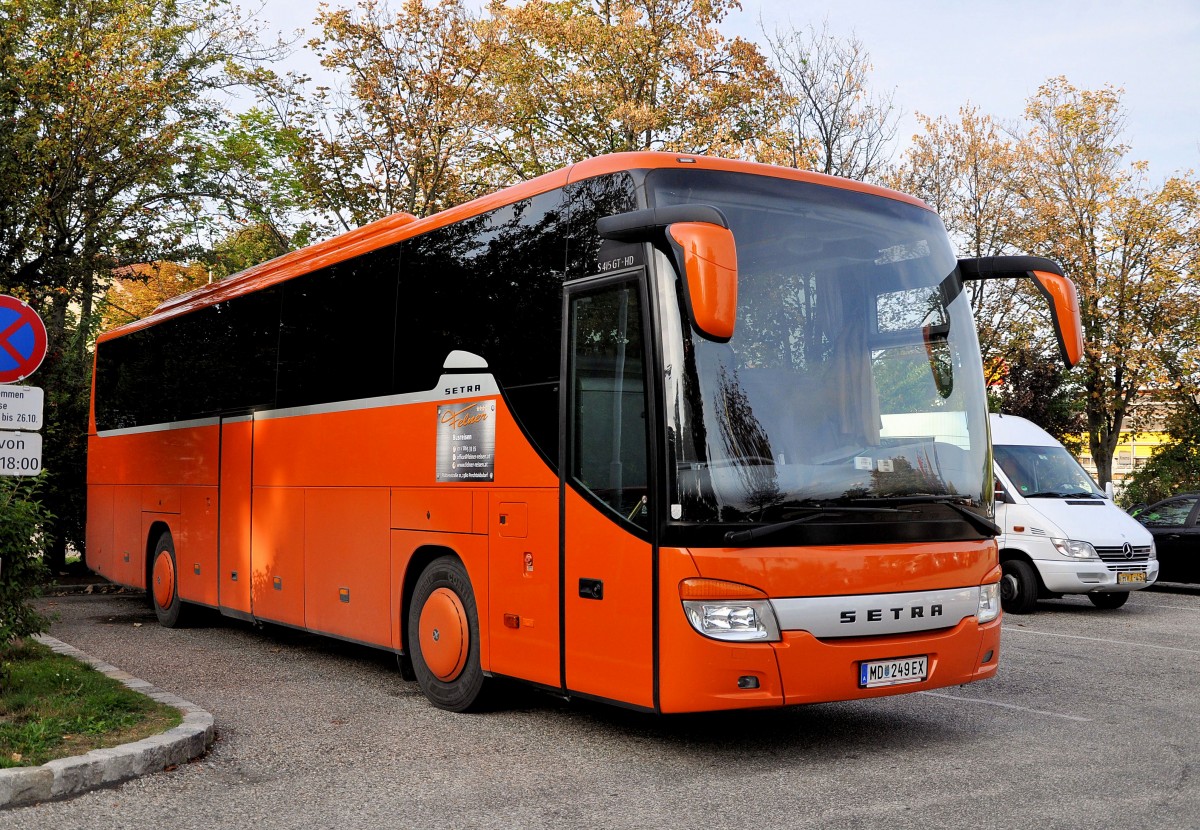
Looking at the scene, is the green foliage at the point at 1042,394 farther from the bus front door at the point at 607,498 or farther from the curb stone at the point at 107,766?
the curb stone at the point at 107,766

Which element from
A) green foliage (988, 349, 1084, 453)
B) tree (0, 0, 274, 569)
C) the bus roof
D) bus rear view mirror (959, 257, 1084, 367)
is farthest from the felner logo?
green foliage (988, 349, 1084, 453)

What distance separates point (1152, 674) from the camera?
995cm

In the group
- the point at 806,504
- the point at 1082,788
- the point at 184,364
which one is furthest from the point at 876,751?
the point at 184,364

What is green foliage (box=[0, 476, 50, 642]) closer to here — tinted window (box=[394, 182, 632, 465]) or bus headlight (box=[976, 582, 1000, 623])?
tinted window (box=[394, 182, 632, 465])

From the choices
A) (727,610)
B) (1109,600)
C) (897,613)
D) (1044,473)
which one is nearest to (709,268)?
(727,610)

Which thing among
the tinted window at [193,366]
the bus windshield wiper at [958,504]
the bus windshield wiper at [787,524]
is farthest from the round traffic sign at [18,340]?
the bus windshield wiper at [958,504]

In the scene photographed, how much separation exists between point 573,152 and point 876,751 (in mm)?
20963

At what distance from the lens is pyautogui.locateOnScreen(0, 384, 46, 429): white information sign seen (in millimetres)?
7598

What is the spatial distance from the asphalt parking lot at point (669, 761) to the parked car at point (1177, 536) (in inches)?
338

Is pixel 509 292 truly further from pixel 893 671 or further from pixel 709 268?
pixel 893 671

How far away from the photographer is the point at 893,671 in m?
6.64

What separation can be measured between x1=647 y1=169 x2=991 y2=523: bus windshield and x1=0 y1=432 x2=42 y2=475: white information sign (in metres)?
4.18

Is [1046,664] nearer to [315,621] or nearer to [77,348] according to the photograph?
[315,621]

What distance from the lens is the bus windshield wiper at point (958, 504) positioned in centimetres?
673
